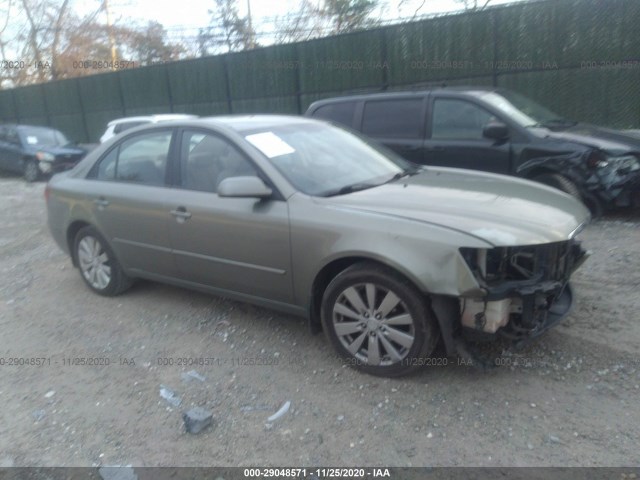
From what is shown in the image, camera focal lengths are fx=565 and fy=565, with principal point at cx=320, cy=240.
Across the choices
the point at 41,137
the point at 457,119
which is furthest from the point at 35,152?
the point at 457,119

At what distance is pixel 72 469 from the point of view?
2924 millimetres

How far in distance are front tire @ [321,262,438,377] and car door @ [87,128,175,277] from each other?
5.32ft

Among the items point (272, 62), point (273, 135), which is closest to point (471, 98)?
point (273, 135)

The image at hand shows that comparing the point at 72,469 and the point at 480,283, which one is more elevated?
the point at 480,283

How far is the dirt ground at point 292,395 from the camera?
2867mm

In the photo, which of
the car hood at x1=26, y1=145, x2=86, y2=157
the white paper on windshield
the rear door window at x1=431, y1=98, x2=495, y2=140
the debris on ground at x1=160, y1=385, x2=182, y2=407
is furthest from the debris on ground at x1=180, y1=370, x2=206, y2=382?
the car hood at x1=26, y1=145, x2=86, y2=157

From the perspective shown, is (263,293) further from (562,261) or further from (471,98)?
(471,98)

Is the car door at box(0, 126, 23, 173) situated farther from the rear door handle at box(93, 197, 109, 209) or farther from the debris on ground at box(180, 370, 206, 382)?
the debris on ground at box(180, 370, 206, 382)

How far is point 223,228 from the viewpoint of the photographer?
3.98 meters

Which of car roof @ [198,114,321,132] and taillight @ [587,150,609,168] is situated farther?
taillight @ [587,150,609,168]

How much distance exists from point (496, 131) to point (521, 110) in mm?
696

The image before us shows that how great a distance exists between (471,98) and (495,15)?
468 cm

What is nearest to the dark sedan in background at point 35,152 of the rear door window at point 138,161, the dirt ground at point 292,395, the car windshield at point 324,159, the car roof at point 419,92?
the car roof at point 419,92

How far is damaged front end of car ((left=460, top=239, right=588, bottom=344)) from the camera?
9.93ft
